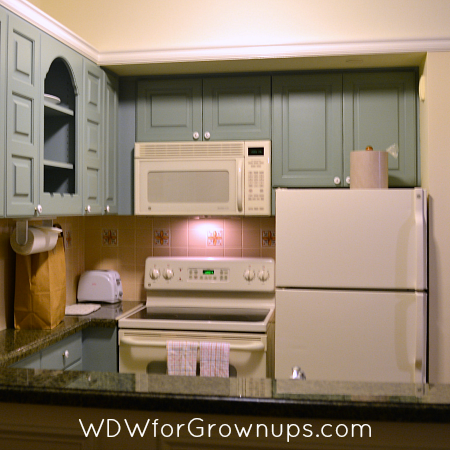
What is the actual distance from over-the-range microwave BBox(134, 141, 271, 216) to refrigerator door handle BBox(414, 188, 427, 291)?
2.52 ft

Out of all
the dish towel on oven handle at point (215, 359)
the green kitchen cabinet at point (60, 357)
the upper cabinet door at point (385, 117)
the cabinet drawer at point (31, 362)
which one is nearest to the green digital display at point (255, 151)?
the upper cabinet door at point (385, 117)

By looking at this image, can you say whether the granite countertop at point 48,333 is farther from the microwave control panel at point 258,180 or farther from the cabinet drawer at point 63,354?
the microwave control panel at point 258,180

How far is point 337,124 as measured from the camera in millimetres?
2777

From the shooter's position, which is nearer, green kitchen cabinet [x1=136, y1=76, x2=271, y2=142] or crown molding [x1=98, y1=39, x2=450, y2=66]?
crown molding [x1=98, y1=39, x2=450, y2=66]

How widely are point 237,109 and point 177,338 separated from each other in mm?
1233

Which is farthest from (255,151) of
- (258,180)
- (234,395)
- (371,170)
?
(234,395)

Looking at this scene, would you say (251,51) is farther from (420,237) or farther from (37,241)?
(37,241)

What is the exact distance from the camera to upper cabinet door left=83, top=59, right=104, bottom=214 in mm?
2572

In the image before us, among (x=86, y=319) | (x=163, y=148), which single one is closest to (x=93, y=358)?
(x=86, y=319)

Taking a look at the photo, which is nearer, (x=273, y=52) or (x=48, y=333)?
(x=48, y=333)

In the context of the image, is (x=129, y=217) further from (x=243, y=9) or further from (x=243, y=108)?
(x=243, y=9)

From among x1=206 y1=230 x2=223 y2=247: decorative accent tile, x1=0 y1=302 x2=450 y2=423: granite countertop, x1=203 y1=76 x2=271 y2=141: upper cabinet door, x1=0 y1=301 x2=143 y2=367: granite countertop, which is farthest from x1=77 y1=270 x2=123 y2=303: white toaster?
x1=0 y1=302 x2=450 y2=423: granite countertop

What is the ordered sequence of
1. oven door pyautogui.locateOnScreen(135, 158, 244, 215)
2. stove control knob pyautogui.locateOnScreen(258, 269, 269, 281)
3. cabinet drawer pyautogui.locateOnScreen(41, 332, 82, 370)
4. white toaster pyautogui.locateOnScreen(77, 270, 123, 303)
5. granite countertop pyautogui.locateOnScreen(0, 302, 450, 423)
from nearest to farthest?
1. granite countertop pyautogui.locateOnScreen(0, 302, 450, 423)
2. cabinet drawer pyautogui.locateOnScreen(41, 332, 82, 370)
3. oven door pyautogui.locateOnScreen(135, 158, 244, 215)
4. stove control knob pyautogui.locateOnScreen(258, 269, 269, 281)
5. white toaster pyautogui.locateOnScreen(77, 270, 123, 303)

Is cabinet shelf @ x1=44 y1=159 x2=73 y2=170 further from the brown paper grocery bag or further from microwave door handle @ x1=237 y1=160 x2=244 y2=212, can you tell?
microwave door handle @ x1=237 y1=160 x2=244 y2=212
